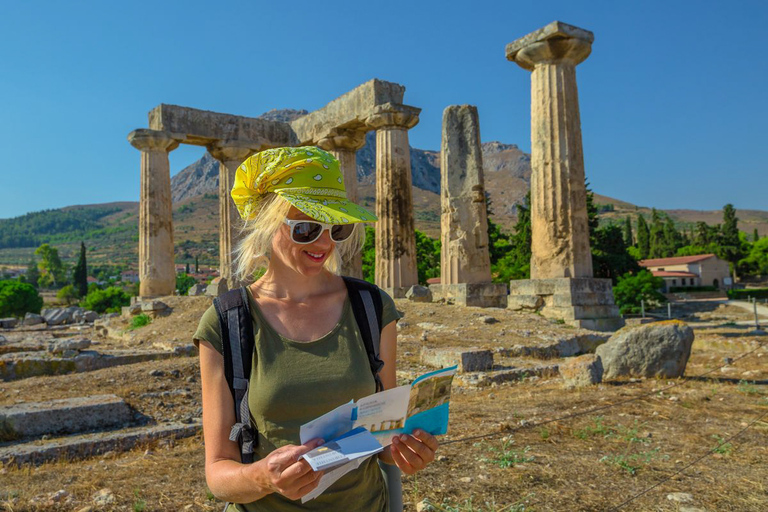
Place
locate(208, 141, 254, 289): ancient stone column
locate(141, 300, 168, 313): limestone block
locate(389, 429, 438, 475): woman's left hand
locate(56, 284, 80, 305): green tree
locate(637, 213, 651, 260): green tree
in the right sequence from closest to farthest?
locate(389, 429, 438, 475): woman's left hand → locate(141, 300, 168, 313): limestone block → locate(208, 141, 254, 289): ancient stone column → locate(56, 284, 80, 305): green tree → locate(637, 213, 651, 260): green tree

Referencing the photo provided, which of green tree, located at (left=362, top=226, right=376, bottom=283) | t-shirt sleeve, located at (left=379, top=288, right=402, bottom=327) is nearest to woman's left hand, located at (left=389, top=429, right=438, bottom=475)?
t-shirt sleeve, located at (left=379, top=288, right=402, bottom=327)

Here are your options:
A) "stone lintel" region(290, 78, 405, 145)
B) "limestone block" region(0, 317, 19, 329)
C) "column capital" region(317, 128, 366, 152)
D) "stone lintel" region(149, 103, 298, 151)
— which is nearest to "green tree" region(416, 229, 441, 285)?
"stone lintel" region(149, 103, 298, 151)

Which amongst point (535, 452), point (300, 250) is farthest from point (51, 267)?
point (300, 250)

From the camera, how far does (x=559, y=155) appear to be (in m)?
15.5

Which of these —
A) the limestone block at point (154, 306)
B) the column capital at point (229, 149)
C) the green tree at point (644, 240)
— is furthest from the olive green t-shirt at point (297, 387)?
the green tree at point (644, 240)

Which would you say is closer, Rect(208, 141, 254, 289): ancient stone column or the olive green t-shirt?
the olive green t-shirt

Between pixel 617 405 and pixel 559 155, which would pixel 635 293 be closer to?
pixel 559 155

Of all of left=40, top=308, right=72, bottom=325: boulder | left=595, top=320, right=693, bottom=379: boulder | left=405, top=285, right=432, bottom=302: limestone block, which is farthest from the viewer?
left=40, top=308, right=72, bottom=325: boulder

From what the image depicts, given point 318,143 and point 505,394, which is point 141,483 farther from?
point 318,143

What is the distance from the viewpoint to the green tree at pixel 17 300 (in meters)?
37.3

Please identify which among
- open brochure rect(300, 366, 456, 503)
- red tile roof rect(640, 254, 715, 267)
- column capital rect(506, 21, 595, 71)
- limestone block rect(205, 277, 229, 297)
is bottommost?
open brochure rect(300, 366, 456, 503)

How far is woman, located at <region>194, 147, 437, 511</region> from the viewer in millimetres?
2064

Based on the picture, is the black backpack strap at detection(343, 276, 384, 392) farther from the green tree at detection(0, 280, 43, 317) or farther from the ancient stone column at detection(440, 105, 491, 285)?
the green tree at detection(0, 280, 43, 317)

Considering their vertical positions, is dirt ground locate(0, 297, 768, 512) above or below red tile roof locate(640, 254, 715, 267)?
below
